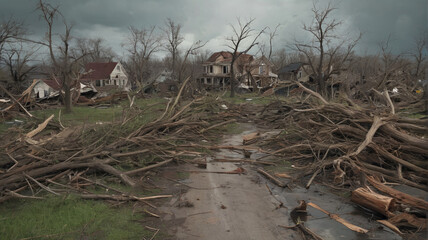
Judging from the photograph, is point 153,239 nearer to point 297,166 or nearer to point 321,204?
point 321,204

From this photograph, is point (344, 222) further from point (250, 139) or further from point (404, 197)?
point (250, 139)

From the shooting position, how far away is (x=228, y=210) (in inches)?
181

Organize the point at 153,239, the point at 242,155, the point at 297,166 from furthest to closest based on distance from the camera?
the point at 242,155, the point at 297,166, the point at 153,239

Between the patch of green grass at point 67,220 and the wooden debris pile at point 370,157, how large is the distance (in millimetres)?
3447

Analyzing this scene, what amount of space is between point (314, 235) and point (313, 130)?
4.86 metres

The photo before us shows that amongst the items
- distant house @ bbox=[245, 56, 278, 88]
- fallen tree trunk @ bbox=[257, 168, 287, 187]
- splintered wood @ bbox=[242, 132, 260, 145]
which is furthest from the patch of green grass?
distant house @ bbox=[245, 56, 278, 88]

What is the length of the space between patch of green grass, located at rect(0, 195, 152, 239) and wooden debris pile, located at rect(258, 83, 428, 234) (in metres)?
3.45

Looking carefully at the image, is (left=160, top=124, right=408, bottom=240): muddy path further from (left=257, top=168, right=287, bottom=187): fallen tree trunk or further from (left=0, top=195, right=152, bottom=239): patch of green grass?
(left=0, top=195, right=152, bottom=239): patch of green grass

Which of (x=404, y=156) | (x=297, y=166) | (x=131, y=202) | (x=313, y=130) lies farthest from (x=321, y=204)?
(x=313, y=130)

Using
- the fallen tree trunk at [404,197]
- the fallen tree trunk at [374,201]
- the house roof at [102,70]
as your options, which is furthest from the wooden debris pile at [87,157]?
the house roof at [102,70]

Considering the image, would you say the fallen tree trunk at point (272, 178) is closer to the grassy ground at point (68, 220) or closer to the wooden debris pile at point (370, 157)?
the wooden debris pile at point (370, 157)

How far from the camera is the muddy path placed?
388 centimetres

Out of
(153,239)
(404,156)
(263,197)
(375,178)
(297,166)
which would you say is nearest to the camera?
(153,239)

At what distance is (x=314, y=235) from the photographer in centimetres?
374
